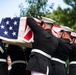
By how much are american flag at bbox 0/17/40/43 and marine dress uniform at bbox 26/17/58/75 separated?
55cm

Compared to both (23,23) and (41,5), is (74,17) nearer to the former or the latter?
(41,5)

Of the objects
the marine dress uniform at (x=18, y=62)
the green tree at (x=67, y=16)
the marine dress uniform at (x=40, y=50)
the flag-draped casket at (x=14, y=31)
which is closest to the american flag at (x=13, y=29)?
the flag-draped casket at (x=14, y=31)

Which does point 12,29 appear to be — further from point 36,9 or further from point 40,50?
point 36,9

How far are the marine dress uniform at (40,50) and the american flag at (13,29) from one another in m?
Answer: 0.55

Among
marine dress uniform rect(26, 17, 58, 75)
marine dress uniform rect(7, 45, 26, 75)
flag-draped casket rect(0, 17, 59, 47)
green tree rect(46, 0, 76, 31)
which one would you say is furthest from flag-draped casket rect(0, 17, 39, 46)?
green tree rect(46, 0, 76, 31)

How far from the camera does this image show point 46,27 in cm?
838

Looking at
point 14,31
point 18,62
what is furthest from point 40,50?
point 18,62

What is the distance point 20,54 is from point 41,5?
18.7 meters

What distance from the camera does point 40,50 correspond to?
8031mm

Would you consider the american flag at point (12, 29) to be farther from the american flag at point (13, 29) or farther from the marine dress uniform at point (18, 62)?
the marine dress uniform at point (18, 62)

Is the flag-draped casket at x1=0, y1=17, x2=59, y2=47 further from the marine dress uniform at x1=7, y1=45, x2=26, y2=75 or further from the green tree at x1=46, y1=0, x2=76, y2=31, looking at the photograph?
the green tree at x1=46, y1=0, x2=76, y2=31

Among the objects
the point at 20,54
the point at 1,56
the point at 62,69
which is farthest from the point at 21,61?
the point at 62,69

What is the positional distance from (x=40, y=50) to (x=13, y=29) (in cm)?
112

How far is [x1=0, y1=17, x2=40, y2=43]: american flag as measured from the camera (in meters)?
8.66
